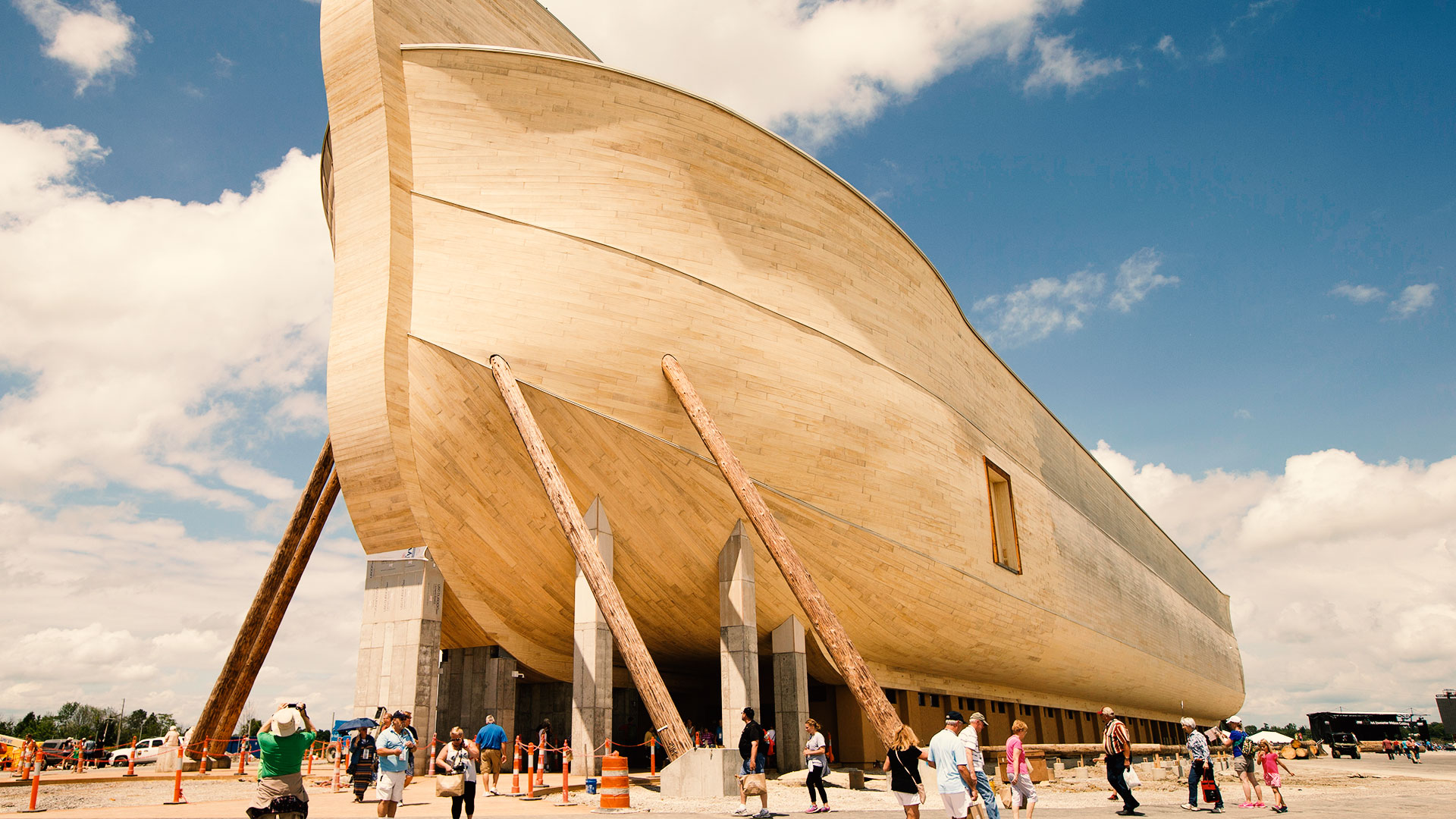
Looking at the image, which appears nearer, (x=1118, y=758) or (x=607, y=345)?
(x=1118, y=758)

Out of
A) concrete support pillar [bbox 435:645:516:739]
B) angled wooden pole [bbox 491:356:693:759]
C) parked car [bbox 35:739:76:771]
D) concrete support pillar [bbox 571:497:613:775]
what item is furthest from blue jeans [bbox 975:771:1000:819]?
parked car [bbox 35:739:76:771]

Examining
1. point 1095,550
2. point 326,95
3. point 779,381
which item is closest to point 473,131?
point 326,95

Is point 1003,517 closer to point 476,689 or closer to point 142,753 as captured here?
point 476,689

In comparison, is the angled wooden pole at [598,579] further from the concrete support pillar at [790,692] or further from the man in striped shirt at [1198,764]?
the man in striped shirt at [1198,764]

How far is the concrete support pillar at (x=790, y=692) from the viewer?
15.3 meters

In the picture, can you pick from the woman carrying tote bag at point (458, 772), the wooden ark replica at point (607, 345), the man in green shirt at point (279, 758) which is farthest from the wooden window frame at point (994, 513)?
the man in green shirt at point (279, 758)

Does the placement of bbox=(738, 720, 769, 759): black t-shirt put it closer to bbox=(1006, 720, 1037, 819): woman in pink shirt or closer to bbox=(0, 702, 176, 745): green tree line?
bbox=(1006, 720, 1037, 819): woman in pink shirt

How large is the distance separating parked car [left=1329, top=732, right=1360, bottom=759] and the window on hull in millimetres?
28035

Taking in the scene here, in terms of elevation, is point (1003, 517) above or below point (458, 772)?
above

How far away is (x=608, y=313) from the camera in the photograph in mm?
13969

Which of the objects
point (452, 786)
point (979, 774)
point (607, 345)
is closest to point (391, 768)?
point (452, 786)

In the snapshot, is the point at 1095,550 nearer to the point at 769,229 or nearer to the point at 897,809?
the point at 769,229

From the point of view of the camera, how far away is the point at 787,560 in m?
13.2

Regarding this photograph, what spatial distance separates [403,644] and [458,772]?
876 cm
